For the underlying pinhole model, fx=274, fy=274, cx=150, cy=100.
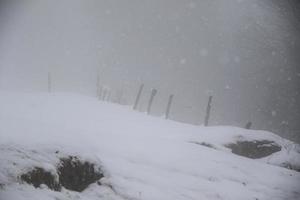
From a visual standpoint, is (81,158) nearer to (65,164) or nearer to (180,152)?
(65,164)

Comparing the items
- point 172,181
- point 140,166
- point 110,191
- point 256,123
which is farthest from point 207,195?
point 256,123

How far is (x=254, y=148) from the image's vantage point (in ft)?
57.3

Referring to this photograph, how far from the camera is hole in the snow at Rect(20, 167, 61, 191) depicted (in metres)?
4.70

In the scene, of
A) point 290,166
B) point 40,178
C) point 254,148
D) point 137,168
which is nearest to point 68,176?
point 40,178

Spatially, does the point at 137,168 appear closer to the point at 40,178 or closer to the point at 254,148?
the point at 40,178

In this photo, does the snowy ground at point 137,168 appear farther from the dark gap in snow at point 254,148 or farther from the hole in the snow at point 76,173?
the dark gap in snow at point 254,148

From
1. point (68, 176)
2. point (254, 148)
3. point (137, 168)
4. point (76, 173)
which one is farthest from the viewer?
point (254, 148)

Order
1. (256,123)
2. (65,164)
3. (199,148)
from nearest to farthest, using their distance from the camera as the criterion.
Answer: (65,164), (199,148), (256,123)

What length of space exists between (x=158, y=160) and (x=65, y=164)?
4285 mm

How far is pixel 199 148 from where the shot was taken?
12734mm

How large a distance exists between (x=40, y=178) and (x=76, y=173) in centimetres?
104

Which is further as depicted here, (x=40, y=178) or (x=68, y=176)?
(x=68, y=176)

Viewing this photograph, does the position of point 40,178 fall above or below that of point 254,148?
above

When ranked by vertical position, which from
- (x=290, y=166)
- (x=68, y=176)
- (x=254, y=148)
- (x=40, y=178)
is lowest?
(x=290, y=166)
